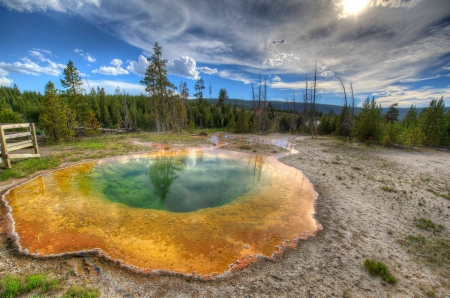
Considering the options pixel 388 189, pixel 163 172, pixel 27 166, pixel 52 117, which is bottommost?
pixel 388 189

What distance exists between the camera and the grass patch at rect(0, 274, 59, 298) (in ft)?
10.8

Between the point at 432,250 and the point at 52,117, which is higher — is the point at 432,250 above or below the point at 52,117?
below

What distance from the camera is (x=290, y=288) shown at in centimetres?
382

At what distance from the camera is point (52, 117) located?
18.3 meters

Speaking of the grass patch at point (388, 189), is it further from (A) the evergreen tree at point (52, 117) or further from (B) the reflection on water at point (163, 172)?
Answer: (A) the evergreen tree at point (52, 117)

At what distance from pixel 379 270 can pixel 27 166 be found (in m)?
15.6

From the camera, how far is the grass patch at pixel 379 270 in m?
4.01

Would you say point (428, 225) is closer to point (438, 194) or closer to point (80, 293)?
point (438, 194)

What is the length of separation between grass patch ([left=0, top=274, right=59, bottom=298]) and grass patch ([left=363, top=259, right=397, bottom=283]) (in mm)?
6448

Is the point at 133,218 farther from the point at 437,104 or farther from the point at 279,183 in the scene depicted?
the point at 437,104

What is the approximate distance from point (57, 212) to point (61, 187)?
283cm

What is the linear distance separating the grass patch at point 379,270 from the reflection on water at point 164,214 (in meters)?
1.72

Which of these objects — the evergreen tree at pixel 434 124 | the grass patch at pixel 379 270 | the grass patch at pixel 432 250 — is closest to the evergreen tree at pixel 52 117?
the grass patch at pixel 379 270

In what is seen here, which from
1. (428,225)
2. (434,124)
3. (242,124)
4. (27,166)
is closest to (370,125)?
(434,124)
